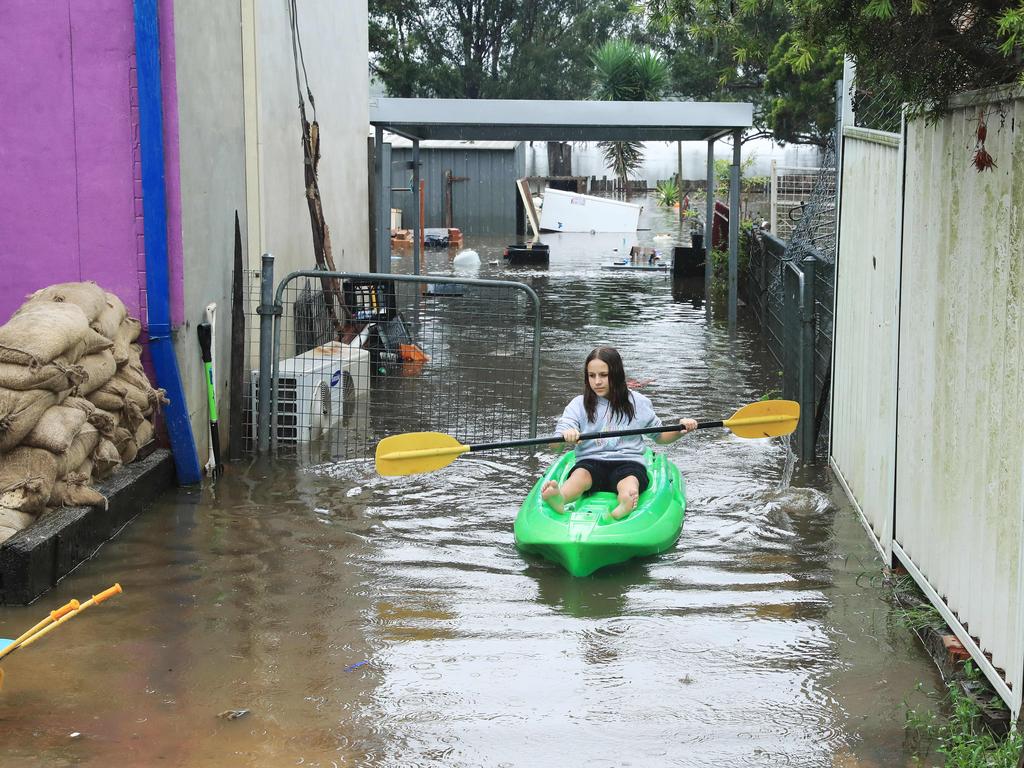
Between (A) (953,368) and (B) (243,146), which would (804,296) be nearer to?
(A) (953,368)

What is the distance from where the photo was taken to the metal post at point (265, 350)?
368 inches

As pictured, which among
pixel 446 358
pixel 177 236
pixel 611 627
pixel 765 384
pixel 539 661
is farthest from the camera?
pixel 446 358

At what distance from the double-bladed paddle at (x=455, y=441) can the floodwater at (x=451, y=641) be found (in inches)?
18.4

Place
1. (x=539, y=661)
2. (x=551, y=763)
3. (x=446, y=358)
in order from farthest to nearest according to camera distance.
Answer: (x=446, y=358)
(x=539, y=661)
(x=551, y=763)

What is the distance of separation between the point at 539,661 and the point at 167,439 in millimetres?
4045

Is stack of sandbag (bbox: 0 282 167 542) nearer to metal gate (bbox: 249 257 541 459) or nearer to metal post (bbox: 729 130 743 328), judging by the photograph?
metal gate (bbox: 249 257 541 459)

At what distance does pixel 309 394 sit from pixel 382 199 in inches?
270

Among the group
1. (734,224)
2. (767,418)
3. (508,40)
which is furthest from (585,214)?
(767,418)

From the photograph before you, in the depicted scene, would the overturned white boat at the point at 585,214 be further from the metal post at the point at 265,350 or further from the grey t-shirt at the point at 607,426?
the grey t-shirt at the point at 607,426

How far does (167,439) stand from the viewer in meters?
8.47

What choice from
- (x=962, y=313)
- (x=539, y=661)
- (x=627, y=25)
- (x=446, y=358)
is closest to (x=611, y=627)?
(x=539, y=661)

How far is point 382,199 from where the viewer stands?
16.2 meters

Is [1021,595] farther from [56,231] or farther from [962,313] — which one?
[56,231]

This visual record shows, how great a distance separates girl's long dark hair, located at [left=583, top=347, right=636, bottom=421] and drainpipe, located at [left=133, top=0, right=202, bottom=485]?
2.86 m
